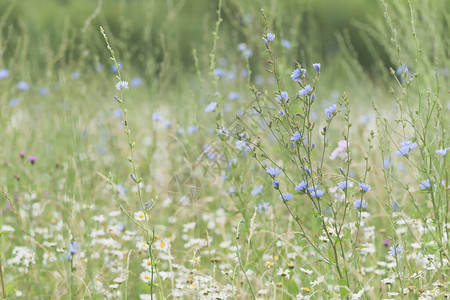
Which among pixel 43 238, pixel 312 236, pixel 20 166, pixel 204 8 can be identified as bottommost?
pixel 312 236

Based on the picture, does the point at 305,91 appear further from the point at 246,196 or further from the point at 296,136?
the point at 246,196

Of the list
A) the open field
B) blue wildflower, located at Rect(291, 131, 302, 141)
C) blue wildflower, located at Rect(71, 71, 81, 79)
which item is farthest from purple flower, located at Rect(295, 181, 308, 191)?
blue wildflower, located at Rect(71, 71, 81, 79)

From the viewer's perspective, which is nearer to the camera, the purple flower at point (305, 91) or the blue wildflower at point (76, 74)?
the purple flower at point (305, 91)

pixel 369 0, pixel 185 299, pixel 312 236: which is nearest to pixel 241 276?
pixel 185 299

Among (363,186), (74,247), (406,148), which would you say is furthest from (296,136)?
(74,247)

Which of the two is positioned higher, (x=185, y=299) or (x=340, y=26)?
(x=340, y=26)

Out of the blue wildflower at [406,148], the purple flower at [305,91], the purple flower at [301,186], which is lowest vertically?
the purple flower at [301,186]

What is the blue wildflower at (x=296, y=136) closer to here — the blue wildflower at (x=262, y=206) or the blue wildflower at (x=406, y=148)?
the blue wildflower at (x=406, y=148)

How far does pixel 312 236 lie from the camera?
2311 mm

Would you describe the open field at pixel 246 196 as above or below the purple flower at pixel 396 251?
above

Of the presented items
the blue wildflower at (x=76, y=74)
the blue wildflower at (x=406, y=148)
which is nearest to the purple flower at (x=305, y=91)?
the blue wildflower at (x=406, y=148)

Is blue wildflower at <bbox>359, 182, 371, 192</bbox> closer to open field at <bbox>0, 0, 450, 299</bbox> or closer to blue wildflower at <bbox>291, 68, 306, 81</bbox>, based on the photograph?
open field at <bbox>0, 0, 450, 299</bbox>

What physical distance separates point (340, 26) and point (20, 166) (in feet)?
26.4

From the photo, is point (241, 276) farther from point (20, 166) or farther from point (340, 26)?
point (340, 26)
